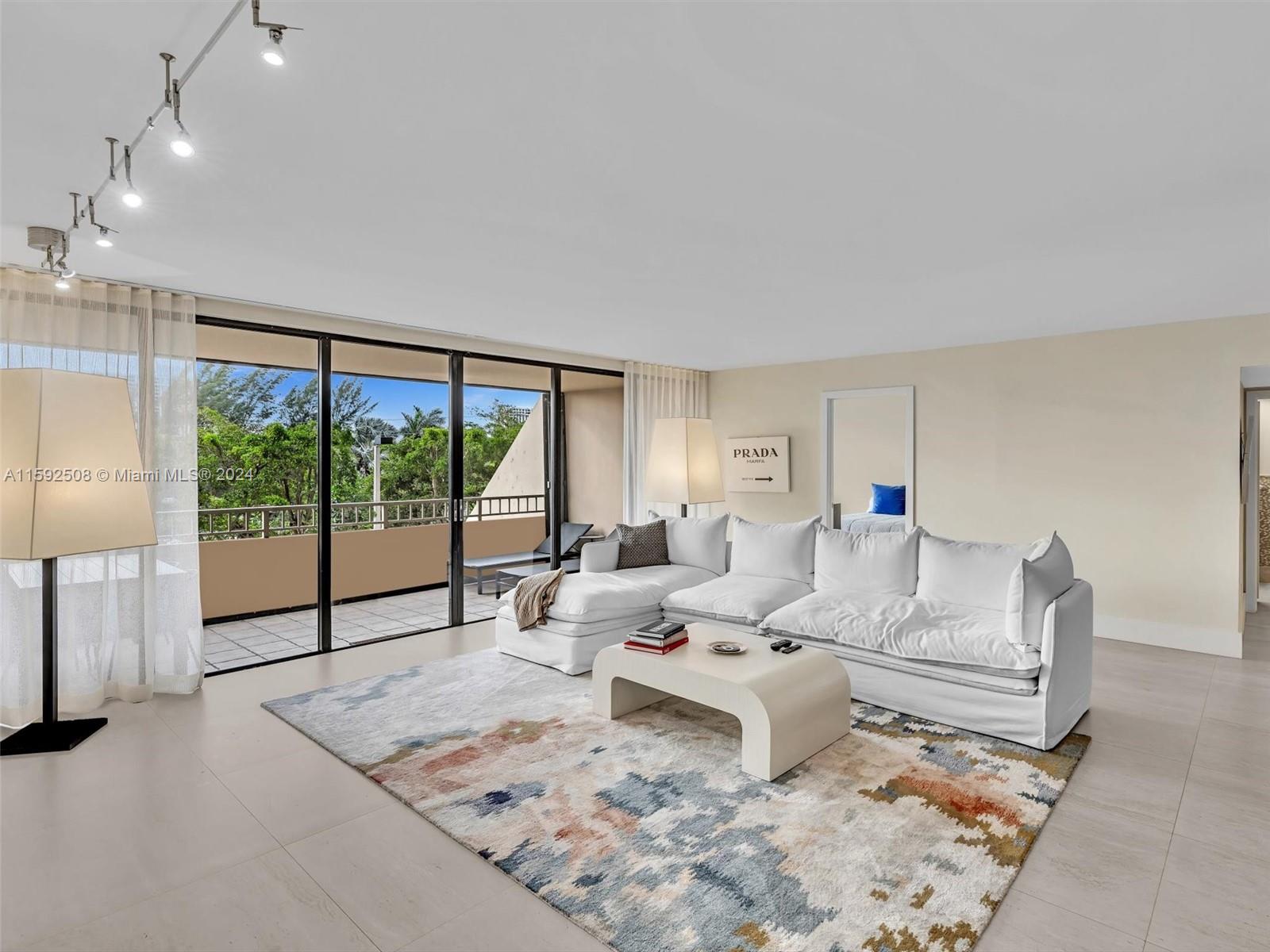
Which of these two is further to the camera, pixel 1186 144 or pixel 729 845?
pixel 729 845

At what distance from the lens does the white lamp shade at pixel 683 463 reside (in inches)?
217

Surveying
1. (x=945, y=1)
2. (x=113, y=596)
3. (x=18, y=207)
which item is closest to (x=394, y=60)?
(x=945, y=1)

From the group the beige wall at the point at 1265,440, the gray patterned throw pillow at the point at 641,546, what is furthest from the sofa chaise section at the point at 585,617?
the beige wall at the point at 1265,440

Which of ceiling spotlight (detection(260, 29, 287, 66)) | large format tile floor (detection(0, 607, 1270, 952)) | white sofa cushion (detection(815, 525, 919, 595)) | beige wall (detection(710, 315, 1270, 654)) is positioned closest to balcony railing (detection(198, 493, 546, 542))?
large format tile floor (detection(0, 607, 1270, 952))

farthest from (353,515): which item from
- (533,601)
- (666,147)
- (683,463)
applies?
(666,147)

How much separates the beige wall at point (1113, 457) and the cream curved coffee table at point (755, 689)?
3.13 metres

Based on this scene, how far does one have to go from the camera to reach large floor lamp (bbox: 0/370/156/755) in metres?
3.10

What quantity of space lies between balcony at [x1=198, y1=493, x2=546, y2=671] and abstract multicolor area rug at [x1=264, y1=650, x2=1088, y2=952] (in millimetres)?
1582

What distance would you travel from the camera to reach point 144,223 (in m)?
2.92

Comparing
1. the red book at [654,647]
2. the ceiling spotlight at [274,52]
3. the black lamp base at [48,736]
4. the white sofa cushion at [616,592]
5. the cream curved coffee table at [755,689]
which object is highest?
the ceiling spotlight at [274,52]

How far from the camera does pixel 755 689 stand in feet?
9.71

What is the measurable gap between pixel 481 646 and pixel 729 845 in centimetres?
296

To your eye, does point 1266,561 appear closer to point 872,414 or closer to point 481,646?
point 872,414

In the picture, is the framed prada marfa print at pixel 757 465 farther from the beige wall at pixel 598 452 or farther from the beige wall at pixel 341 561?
the beige wall at pixel 341 561
